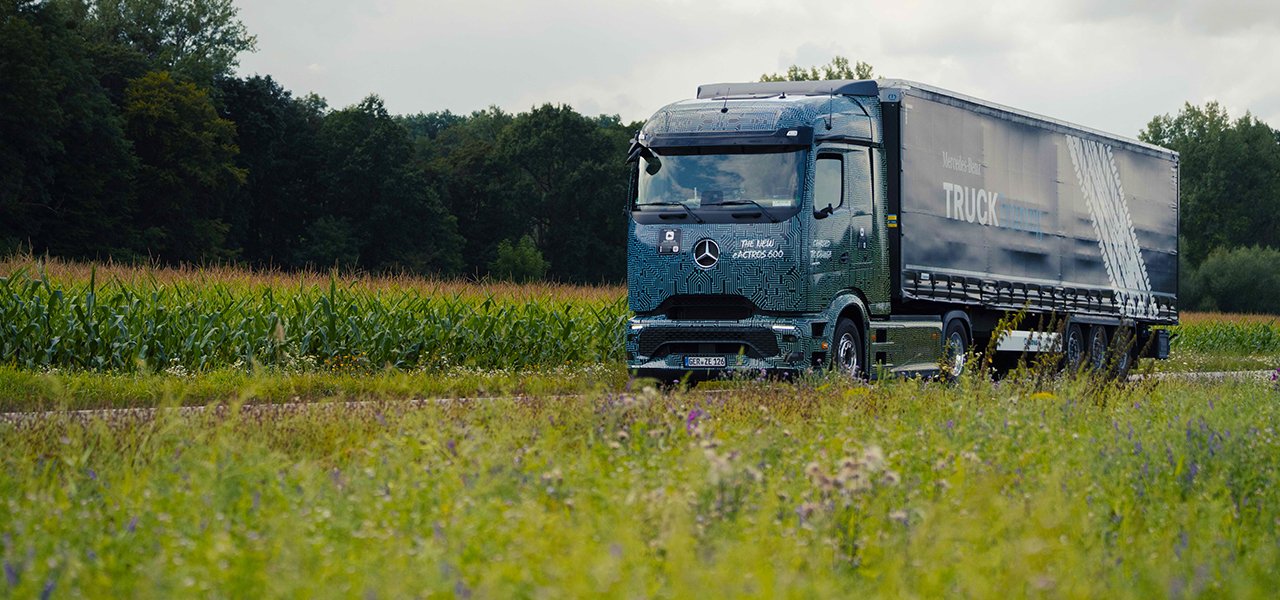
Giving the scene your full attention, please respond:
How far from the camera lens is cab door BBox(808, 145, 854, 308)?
15.7 metres

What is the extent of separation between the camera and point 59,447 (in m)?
8.91

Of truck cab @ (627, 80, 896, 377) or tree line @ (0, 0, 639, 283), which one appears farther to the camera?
tree line @ (0, 0, 639, 283)

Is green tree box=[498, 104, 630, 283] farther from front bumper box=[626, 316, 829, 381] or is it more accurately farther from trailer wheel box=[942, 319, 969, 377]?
front bumper box=[626, 316, 829, 381]

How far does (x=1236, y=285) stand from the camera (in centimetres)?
8969

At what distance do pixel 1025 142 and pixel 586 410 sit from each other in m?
12.0

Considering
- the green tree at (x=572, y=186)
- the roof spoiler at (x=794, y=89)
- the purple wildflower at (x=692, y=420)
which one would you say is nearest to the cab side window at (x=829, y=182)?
the roof spoiler at (x=794, y=89)

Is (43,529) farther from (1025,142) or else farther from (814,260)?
(1025,142)

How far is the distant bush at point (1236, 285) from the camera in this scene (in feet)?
293

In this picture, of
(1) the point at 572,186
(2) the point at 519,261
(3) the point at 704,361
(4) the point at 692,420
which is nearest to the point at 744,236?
(3) the point at 704,361

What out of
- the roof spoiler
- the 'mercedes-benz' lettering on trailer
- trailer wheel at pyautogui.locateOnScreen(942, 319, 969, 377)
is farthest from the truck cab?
trailer wheel at pyautogui.locateOnScreen(942, 319, 969, 377)

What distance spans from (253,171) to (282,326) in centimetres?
5611

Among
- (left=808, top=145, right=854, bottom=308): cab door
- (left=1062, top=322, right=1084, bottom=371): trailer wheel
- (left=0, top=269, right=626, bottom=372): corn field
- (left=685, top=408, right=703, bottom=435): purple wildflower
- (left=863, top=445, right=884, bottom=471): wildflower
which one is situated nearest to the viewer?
(left=863, top=445, right=884, bottom=471): wildflower

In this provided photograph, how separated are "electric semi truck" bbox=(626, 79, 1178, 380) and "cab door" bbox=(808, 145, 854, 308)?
23mm

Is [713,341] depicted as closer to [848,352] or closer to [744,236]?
[744,236]
